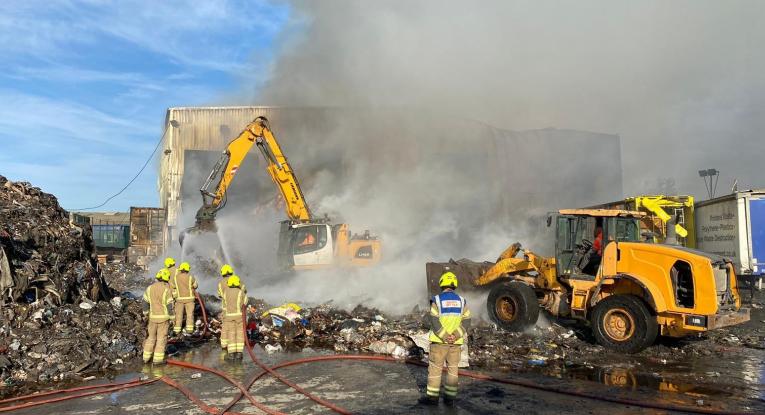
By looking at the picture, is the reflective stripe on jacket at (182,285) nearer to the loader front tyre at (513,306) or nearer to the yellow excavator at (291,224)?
the yellow excavator at (291,224)

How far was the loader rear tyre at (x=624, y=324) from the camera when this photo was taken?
7438 mm

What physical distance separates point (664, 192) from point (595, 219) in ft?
69.5

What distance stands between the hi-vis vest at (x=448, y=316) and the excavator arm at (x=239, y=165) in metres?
9.43

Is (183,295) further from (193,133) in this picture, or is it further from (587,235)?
(193,133)

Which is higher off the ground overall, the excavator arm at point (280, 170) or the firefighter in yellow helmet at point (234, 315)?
the excavator arm at point (280, 170)

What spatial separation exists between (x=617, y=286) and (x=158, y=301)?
6552 millimetres

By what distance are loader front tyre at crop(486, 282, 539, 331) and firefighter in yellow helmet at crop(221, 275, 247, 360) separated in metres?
4.24

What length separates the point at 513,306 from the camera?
906 centimetres

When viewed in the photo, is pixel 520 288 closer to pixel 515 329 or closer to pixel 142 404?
pixel 515 329

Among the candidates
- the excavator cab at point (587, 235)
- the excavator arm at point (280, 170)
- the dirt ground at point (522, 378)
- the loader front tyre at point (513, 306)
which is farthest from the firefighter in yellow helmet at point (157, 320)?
the excavator arm at point (280, 170)

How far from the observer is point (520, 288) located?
9.02 metres

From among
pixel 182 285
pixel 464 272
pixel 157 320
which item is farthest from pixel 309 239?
pixel 157 320

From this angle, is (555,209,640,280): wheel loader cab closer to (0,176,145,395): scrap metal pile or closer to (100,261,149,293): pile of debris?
(0,176,145,395): scrap metal pile

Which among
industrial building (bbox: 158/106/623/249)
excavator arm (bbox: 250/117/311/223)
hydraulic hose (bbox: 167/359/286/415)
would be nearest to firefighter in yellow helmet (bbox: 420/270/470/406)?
hydraulic hose (bbox: 167/359/286/415)
